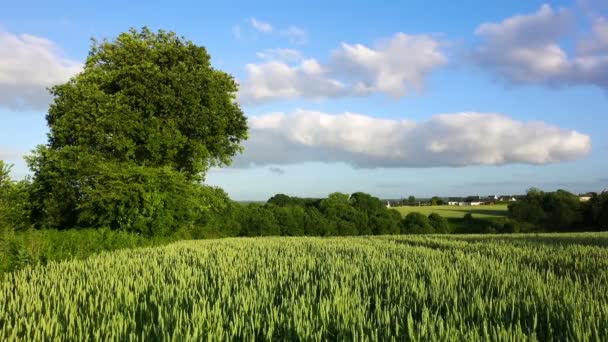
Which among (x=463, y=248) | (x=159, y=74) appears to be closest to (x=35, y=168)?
(x=159, y=74)

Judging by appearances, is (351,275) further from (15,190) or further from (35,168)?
(35,168)

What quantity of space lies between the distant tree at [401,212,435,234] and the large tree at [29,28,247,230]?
3745 centimetres

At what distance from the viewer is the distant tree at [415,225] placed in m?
60.5

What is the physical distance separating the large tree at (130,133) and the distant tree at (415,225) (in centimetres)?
3745

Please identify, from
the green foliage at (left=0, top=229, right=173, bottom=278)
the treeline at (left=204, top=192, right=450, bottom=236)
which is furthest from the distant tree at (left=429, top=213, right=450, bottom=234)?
the green foliage at (left=0, top=229, right=173, bottom=278)

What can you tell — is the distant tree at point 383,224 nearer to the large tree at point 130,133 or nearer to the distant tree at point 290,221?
the distant tree at point 290,221

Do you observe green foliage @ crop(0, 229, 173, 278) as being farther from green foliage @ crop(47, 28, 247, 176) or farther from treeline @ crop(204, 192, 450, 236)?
treeline @ crop(204, 192, 450, 236)

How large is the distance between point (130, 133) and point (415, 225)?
43.6m

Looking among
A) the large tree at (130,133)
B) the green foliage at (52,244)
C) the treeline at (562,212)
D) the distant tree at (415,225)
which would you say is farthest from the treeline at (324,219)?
the green foliage at (52,244)

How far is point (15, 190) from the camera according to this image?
15828 mm

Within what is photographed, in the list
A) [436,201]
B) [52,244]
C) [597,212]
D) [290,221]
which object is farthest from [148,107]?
[436,201]

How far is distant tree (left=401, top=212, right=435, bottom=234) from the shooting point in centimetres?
6053

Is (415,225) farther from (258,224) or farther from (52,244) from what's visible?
(52,244)

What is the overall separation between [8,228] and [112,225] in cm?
1176
